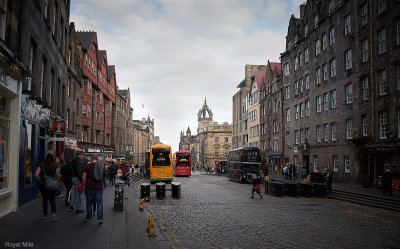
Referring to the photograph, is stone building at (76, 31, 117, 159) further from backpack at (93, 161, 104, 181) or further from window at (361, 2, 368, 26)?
window at (361, 2, 368, 26)

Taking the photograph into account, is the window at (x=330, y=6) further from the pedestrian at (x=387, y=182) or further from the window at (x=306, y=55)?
the pedestrian at (x=387, y=182)

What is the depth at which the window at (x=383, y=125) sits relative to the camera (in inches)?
967

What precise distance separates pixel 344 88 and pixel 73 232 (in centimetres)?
2732

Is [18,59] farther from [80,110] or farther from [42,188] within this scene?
[80,110]

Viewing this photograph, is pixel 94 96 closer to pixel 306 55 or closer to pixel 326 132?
pixel 306 55

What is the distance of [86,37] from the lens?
4294cm

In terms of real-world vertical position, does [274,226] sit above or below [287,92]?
below

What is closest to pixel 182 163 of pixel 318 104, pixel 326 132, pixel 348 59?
pixel 318 104

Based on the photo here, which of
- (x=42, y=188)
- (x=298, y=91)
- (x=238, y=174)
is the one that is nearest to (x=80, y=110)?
(x=238, y=174)

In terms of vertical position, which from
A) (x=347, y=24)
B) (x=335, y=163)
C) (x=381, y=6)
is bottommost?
(x=335, y=163)

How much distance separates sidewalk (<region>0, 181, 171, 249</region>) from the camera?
7.71 meters

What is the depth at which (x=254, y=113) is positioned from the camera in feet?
205

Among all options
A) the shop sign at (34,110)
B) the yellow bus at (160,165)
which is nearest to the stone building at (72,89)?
the yellow bus at (160,165)

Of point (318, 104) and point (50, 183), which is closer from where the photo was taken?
point (50, 183)
